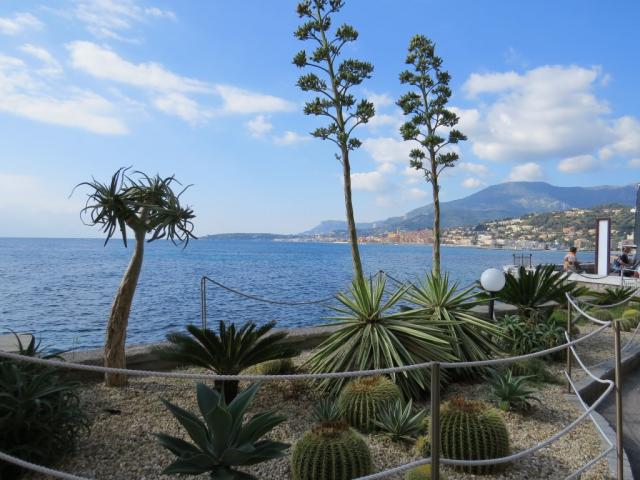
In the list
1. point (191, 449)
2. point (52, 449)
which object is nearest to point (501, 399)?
point (191, 449)

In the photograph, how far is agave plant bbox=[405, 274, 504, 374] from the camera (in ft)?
19.6

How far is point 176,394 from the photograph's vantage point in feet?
17.0

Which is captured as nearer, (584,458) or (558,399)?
(584,458)

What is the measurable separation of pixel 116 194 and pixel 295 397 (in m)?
2.96

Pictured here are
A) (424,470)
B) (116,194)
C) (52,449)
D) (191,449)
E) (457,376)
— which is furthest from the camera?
(457,376)

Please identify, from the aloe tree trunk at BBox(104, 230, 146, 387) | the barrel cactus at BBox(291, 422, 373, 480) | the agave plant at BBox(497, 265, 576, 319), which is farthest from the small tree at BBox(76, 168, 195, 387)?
the agave plant at BBox(497, 265, 576, 319)

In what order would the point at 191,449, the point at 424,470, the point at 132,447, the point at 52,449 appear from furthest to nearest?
the point at 132,447 < the point at 52,449 < the point at 424,470 < the point at 191,449

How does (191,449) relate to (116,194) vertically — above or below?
below

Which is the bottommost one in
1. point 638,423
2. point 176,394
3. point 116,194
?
point 638,423

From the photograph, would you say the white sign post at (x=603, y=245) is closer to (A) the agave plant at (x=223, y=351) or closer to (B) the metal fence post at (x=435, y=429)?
(A) the agave plant at (x=223, y=351)

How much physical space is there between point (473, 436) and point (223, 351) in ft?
8.78

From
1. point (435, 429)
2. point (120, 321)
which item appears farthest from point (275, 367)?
point (435, 429)

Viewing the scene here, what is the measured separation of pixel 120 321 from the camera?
521 cm

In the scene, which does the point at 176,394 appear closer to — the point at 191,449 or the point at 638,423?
the point at 191,449
